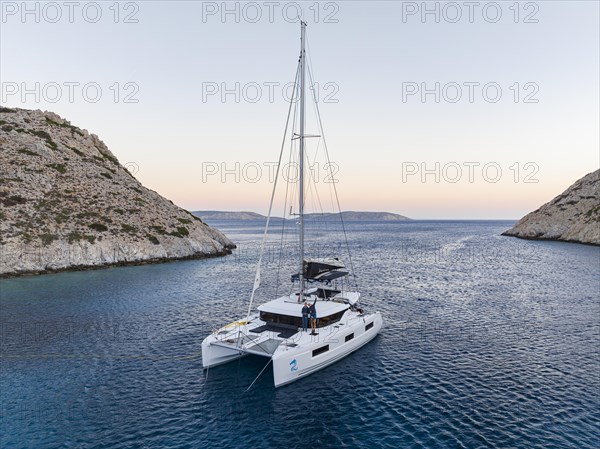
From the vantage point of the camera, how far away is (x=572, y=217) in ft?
374

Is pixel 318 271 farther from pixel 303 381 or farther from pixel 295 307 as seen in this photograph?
pixel 303 381

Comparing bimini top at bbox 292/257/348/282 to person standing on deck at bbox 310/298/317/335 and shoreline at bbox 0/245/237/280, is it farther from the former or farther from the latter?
shoreline at bbox 0/245/237/280

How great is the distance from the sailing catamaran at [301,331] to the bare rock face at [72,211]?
44.6m

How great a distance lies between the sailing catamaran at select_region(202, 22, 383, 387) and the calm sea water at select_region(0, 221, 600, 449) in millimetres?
1005

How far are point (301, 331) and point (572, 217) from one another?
425 feet

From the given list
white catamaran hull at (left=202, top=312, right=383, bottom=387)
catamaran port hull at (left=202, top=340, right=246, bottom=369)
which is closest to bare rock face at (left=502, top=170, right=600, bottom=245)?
white catamaran hull at (left=202, top=312, right=383, bottom=387)

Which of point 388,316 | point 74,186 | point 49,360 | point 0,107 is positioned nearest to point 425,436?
point 388,316

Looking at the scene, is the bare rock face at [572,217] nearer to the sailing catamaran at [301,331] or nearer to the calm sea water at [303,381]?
the calm sea water at [303,381]

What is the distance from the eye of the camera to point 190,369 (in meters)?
21.0

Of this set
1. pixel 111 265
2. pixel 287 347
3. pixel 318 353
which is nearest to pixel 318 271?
pixel 318 353

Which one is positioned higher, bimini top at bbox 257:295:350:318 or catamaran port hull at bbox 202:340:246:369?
A: bimini top at bbox 257:295:350:318

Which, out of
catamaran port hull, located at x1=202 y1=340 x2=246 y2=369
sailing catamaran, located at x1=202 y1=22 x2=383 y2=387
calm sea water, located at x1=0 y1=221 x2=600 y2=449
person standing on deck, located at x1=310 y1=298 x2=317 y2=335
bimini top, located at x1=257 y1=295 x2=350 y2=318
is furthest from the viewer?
bimini top, located at x1=257 y1=295 x2=350 y2=318

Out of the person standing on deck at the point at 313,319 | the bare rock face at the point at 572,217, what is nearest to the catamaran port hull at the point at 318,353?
the person standing on deck at the point at 313,319

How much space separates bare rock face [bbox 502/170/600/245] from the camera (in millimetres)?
100750
